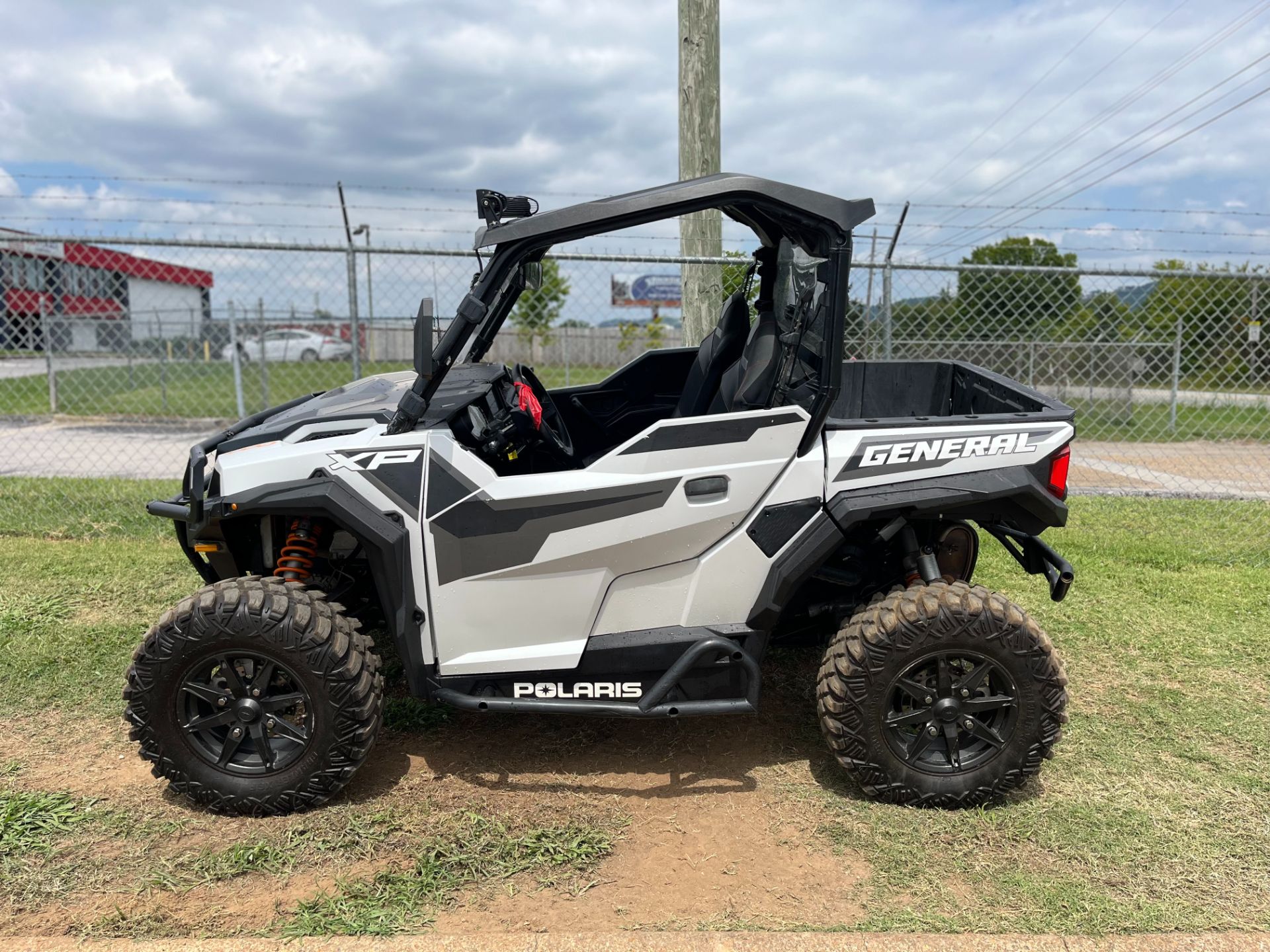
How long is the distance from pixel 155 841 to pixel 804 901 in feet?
6.60

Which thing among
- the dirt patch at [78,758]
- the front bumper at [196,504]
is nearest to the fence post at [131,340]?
the dirt patch at [78,758]

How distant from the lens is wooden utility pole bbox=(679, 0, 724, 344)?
5379 mm

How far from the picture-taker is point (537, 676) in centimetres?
309

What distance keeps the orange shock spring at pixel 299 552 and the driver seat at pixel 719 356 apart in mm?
1583

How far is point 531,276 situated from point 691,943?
228cm

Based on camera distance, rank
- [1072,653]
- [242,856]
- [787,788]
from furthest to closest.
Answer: [1072,653] → [787,788] → [242,856]

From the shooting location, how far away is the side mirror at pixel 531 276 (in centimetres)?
321

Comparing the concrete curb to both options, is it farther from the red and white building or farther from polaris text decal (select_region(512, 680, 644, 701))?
the red and white building

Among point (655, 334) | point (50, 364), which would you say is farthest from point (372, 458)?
point (655, 334)

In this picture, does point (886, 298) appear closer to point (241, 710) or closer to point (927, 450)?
point (927, 450)

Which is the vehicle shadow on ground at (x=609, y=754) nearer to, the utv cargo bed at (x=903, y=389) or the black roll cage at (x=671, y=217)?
the black roll cage at (x=671, y=217)

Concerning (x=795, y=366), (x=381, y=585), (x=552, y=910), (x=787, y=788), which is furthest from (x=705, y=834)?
(x=795, y=366)

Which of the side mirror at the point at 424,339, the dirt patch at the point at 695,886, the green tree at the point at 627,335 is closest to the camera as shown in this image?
the dirt patch at the point at 695,886

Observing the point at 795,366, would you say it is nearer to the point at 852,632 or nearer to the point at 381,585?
the point at 852,632
